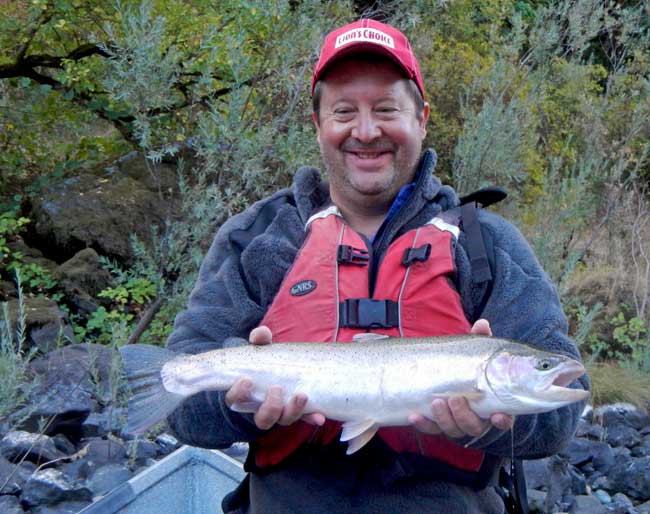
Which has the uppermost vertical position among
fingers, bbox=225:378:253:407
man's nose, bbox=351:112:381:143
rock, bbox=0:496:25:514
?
man's nose, bbox=351:112:381:143

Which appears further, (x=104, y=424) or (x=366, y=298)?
(x=104, y=424)

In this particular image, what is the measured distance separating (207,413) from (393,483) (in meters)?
0.74

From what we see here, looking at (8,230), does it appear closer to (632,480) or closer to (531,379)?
(632,480)

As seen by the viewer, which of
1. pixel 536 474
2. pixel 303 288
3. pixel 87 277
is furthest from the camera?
pixel 87 277

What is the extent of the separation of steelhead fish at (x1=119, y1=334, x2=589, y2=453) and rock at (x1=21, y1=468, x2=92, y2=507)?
2.00 meters

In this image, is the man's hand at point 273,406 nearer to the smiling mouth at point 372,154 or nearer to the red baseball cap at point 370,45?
the smiling mouth at point 372,154

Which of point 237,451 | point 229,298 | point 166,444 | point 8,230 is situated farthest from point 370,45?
point 8,230

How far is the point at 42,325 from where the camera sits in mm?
7461

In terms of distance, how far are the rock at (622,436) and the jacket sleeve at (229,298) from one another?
454 centimetres

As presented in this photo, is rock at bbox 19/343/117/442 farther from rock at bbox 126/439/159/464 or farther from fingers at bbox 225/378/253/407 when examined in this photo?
fingers at bbox 225/378/253/407

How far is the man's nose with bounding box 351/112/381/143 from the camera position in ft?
11.0

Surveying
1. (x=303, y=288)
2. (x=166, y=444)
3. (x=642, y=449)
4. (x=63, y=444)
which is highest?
(x=303, y=288)

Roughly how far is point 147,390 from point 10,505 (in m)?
2.08

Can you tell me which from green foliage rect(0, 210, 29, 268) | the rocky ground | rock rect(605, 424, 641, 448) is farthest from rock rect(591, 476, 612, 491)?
green foliage rect(0, 210, 29, 268)
